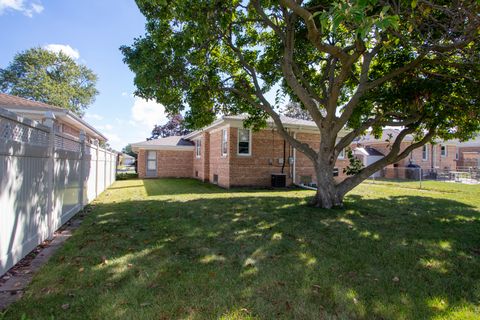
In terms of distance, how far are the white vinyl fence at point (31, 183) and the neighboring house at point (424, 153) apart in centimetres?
2431

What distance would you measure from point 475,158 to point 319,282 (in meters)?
40.2

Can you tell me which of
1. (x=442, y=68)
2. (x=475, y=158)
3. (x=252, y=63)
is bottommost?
(x=475, y=158)

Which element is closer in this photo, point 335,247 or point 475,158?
point 335,247

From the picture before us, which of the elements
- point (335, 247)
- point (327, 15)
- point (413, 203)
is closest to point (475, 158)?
point (413, 203)

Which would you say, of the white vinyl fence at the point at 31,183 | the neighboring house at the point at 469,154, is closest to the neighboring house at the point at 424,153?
the neighboring house at the point at 469,154

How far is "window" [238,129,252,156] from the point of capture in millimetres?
15141

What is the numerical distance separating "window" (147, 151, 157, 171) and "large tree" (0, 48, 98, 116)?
1873 cm

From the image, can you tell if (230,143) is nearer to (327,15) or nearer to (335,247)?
(335,247)

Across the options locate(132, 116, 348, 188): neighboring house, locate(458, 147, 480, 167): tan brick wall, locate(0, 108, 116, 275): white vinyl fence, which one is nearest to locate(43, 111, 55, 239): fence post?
locate(0, 108, 116, 275): white vinyl fence

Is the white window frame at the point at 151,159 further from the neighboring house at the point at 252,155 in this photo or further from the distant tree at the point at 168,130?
the distant tree at the point at 168,130

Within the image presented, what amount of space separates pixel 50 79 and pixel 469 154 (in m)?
Answer: 51.9

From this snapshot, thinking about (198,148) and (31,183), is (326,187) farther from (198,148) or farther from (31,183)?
(198,148)

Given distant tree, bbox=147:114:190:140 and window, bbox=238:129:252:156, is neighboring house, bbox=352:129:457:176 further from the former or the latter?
distant tree, bbox=147:114:190:140

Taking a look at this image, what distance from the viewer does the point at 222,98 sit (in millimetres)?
11227
